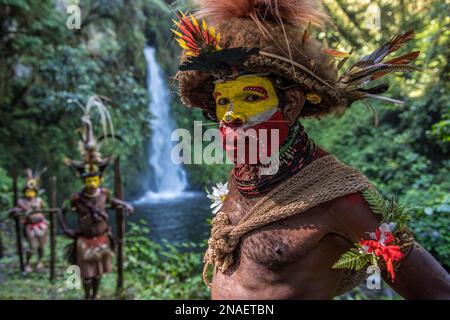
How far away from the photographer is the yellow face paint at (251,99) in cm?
151

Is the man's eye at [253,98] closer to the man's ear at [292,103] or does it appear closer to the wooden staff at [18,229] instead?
the man's ear at [292,103]

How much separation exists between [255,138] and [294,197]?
0.28 meters

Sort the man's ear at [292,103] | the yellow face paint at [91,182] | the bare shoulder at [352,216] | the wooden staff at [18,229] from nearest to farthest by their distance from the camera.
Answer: the bare shoulder at [352,216] → the man's ear at [292,103] → the yellow face paint at [91,182] → the wooden staff at [18,229]

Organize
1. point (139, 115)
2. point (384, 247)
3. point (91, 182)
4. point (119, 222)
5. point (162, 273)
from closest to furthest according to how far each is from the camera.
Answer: point (384, 247) < point (91, 182) < point (119, 222) < point (162, 273) < point (139, 115)

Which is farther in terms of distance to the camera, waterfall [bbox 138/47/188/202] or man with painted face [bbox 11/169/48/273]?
waterfall [bbox 138/47/188/202]

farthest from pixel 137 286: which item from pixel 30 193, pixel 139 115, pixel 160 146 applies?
pixel 160 146

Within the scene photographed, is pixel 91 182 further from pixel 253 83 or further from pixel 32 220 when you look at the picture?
pixel 253 83

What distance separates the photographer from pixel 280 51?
4.79 feet

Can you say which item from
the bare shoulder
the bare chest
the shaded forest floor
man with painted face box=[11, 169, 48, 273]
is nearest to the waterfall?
man with painted face box=[11, 169, 48, 273]

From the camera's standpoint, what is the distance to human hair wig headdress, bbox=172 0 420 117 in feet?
4.72

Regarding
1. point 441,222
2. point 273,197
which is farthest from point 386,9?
point 273,197

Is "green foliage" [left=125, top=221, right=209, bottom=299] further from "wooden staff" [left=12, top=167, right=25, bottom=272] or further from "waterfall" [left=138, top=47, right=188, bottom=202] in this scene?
"waterfall" [left=138, top=47, right=188, bottom=202]

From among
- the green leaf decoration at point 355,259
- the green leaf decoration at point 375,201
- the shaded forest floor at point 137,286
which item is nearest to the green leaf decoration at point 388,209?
the green leaf decoration at point 375,201

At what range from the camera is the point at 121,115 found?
27.7ft
